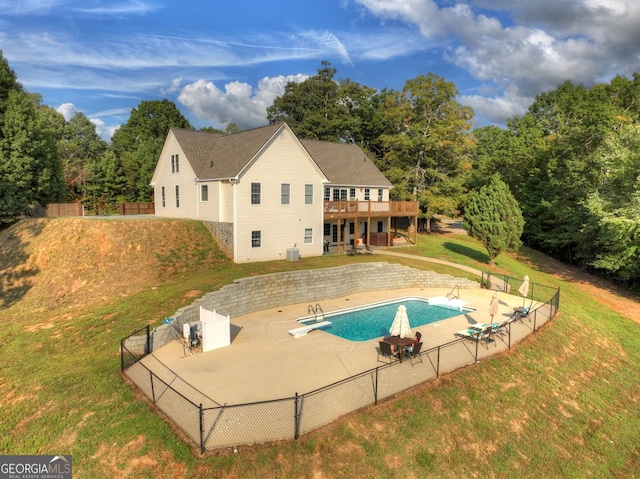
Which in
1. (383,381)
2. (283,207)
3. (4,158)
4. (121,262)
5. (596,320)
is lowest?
(596,320)

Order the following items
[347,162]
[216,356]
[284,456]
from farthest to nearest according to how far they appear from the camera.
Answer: [347,162] < [216,356] < [284,456]

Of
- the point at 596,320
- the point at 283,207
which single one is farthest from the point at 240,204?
the point at 596,320

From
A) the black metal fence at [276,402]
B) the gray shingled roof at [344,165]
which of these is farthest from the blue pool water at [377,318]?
the gray shingled roof at [344,165]

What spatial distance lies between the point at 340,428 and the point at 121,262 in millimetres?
19213

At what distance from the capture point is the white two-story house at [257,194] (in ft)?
88.9

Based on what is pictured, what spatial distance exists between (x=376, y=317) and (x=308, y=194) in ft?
41.1

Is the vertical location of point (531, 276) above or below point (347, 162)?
below

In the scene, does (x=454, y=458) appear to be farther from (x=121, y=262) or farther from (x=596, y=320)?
(x=121, y=262)

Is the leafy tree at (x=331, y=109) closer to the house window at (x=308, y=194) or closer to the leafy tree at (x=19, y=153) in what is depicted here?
the house window at (x=308, y=194)

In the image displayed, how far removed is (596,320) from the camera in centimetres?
2403

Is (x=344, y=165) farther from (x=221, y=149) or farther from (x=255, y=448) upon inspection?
(x=255, y=448)

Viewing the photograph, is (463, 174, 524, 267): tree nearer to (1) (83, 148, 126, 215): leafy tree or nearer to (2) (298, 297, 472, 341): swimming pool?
(2) (298, 297, 472, 341): swimming pool

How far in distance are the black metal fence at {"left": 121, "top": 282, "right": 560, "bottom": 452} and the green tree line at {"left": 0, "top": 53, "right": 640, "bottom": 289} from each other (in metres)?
19.8

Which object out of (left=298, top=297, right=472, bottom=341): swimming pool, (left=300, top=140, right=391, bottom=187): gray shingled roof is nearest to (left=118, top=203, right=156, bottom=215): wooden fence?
(left=300, top=140, right=391, bottom=187): gray shingled roof
